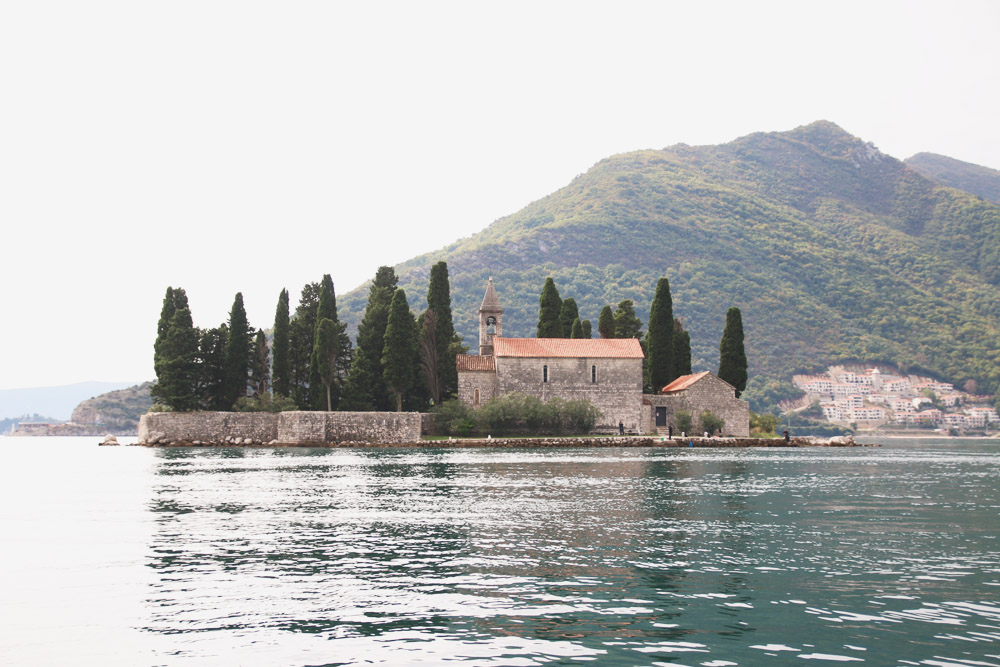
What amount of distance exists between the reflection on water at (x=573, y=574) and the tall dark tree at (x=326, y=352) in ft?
89.0

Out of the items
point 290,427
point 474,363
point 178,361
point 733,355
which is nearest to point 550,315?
point 474,363

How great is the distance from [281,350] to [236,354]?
8.82 feet

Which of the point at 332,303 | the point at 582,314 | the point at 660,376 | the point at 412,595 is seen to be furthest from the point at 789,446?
the point at 582,314

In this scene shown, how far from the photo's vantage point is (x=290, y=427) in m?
49.9

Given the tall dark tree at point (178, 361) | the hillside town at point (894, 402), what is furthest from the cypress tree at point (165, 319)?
the hillside town at point (894, 402)

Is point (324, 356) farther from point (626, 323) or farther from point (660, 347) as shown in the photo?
point (626, 323)

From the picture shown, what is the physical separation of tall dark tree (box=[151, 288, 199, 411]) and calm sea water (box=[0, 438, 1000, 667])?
27.8 m

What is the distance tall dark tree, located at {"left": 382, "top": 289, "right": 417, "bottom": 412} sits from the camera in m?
52.2

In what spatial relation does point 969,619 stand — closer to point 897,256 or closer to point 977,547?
point 977,547

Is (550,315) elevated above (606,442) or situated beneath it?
elevated above

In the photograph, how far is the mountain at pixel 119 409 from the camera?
113625mm

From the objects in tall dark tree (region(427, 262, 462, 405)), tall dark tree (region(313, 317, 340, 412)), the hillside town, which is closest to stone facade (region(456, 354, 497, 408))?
tall dark tree (region(427, 262, 462, 405))

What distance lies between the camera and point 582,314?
152250 mm

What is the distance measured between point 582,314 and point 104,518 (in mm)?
134887
